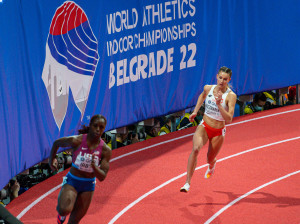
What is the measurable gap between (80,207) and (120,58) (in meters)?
5.18

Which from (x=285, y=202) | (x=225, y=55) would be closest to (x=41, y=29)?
(x=285, y=202)

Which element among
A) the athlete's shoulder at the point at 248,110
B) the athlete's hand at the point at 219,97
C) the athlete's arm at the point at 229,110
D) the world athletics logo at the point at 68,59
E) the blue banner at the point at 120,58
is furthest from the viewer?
the athlete's shoulder at the point at 248,110

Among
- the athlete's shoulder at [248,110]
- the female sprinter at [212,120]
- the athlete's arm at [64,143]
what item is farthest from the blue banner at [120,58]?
the female sprinter at [212,120]

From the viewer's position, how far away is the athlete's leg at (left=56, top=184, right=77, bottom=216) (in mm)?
7043

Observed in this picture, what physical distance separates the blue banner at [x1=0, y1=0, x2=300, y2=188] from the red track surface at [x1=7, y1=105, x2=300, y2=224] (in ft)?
2.54

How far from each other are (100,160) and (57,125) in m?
3.26

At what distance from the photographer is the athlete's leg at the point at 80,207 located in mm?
7191

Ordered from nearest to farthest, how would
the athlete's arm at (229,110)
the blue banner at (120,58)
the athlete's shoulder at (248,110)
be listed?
1. the athlete's arm at (229,110)
2. the blue banner at (120,58)
3. the athlete's shoulder at (248,110)

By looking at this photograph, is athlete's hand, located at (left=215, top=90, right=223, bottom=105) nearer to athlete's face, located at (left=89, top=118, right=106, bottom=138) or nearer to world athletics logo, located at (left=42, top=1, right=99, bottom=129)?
athlete's face, located at (left=89, top=118, right=106, bottom=138)

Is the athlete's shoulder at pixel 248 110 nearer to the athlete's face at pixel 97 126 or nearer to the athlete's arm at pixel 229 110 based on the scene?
the athlete's arm at pixel 229 110

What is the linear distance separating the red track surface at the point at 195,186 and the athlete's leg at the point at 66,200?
1.66m

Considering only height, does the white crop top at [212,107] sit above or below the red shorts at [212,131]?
above

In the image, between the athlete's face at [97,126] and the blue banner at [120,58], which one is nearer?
the athlete's face at [97,126]

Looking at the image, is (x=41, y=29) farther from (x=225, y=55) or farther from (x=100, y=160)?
(x=225, y=55)
